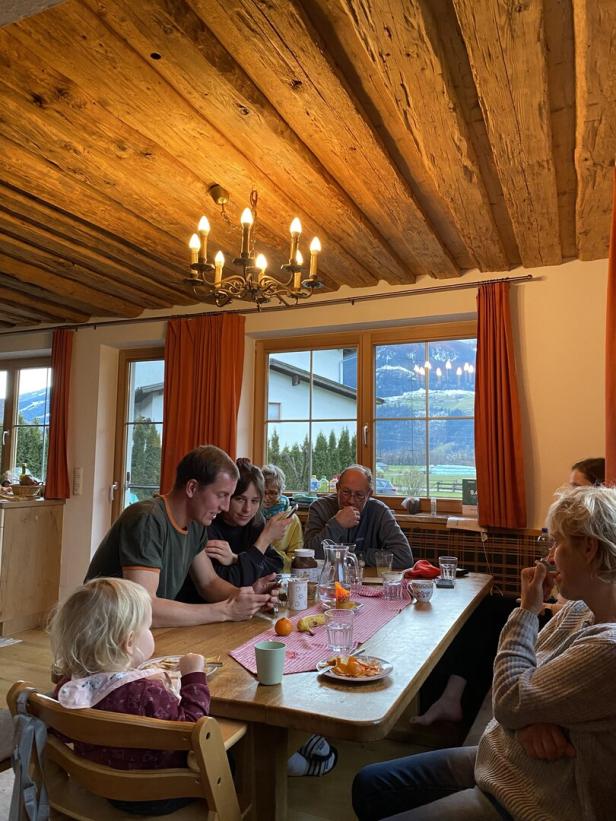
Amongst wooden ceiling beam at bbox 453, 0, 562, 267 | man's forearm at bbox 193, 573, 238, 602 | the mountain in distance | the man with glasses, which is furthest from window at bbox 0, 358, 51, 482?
wooden ceiling beam at bbox 453, 0, 562, 267

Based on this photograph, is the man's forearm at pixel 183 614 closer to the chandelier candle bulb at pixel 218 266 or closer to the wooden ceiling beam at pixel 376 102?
the chandelier candle bulb at pixel 218 266

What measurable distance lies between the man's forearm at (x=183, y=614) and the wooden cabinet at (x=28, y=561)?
121 inches

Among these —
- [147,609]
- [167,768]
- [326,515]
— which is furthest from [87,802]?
[326,515]

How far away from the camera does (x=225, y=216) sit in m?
2.97

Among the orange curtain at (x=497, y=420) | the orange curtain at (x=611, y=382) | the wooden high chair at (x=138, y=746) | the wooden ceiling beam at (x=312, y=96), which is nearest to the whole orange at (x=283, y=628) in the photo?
the wooden high chair at (x=138, y=746)

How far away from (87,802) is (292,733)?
0.50 metres

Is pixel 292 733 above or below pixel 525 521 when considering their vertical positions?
below

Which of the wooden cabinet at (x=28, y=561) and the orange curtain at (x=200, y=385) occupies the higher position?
the orange curtain at (x=200, y=385)

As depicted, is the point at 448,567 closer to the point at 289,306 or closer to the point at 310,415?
the point at 310,415

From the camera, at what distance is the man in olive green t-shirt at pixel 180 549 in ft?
6.43

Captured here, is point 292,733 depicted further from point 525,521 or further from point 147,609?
point 525,521

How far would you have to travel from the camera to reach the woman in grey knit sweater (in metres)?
1.13

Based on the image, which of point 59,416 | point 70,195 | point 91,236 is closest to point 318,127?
point 70,195

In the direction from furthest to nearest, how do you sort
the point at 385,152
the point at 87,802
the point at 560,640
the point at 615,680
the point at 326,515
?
the point at 326,515 → the point at 385,152 → the point at 560,640 → the point at 87,802 → the point at 615,680
